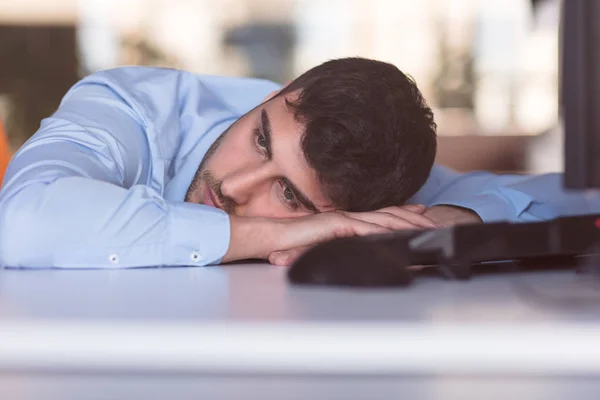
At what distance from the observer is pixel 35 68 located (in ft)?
17.5

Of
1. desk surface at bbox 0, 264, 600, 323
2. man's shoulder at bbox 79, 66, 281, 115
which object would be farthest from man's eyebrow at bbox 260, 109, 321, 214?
desk surface at bbox 0, 264, 600, 323

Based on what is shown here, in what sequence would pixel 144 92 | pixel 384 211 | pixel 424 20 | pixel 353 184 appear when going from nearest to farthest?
1. pixel 384 211
2. pixel 353 184
3. pixel 144 92
4. pixel 424 20

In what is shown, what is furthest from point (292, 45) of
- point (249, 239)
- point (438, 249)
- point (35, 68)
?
point (438, 249)

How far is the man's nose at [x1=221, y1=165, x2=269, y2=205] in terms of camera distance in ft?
4.28

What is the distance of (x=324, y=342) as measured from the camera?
468 millimetres

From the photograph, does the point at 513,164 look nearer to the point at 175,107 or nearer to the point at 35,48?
the point at 175,107

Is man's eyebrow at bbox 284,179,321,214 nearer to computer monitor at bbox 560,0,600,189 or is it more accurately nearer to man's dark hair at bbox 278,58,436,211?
man's dark hair at bbox 278,58,436,211

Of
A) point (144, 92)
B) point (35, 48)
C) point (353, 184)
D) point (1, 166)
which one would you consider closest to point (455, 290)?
point (353, 184)

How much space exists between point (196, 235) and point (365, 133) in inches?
17.0

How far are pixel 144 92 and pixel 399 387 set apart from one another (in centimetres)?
119

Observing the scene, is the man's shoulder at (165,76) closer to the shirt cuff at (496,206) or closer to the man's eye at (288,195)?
the man's eye at (288,195)

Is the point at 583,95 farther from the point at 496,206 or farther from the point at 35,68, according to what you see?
the point at 35,68

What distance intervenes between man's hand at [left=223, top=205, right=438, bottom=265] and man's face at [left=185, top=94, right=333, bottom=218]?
0.18 m

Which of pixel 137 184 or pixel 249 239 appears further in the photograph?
pixel 137 184
